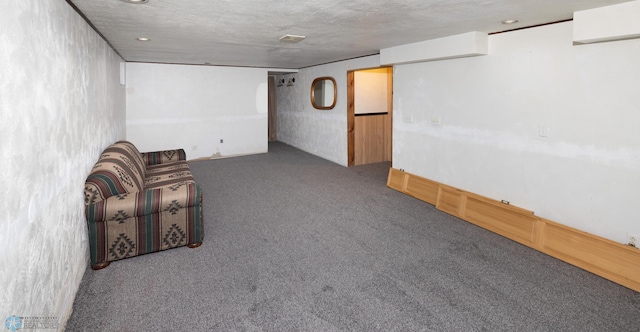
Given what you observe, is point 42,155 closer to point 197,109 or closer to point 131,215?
point 131,215

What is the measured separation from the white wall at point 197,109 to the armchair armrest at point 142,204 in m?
4.27

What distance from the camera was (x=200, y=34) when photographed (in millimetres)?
3600

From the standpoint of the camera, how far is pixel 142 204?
2809mm

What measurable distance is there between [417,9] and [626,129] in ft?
6.30

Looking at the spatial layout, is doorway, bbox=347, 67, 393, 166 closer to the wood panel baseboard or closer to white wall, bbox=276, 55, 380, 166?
white wall, bbox=276, 55, 380, 166

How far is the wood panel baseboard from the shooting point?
8.54 ft

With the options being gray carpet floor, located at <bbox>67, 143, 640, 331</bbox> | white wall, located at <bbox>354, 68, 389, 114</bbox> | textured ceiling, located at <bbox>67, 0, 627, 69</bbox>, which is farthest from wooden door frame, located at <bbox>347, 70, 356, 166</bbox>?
gray carpet floor, located at <bbox>67, 143, 640, 331</bbox>

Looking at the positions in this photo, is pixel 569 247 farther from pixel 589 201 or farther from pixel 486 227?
pixel 486 227

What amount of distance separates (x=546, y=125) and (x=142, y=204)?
3778 millimetres

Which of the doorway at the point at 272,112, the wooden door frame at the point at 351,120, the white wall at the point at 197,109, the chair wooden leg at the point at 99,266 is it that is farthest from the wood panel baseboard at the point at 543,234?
the doorway at the point at 272,112

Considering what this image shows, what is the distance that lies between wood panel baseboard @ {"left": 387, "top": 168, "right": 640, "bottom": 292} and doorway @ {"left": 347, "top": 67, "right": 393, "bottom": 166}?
2290 millimetres

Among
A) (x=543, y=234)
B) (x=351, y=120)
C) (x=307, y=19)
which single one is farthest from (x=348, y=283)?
(x=351, y=120)

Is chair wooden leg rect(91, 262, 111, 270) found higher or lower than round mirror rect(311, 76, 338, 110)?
lower

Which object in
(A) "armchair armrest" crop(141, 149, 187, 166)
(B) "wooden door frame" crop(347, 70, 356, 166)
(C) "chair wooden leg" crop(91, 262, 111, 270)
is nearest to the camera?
(C) "chair wooden leg" crop(91, 262, 111, 270)
